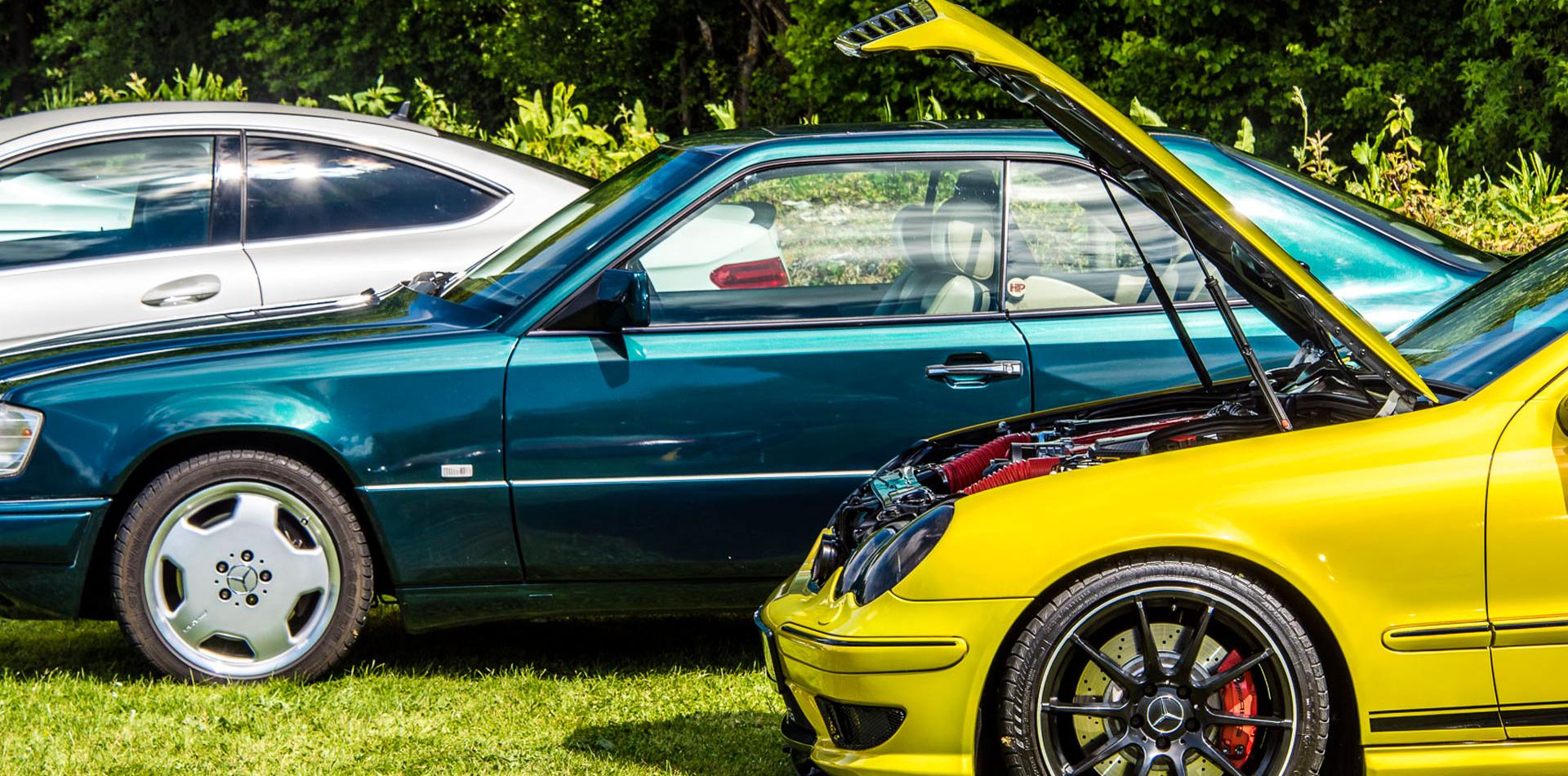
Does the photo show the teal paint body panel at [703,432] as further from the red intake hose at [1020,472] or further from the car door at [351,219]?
the car door at [351,219]

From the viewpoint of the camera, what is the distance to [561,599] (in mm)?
4832

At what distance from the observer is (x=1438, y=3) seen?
17750 mm

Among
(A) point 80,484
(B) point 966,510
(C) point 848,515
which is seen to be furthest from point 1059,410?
(A) point 80,484

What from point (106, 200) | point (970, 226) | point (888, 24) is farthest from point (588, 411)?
point (106, 200)

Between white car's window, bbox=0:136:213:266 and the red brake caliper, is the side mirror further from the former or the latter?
white car's window, bbox=0:136:213:266

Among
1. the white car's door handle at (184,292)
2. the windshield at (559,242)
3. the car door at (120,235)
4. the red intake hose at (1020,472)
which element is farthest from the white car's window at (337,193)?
the red intake hose at (1020,472)

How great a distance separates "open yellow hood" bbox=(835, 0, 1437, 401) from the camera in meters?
3.45

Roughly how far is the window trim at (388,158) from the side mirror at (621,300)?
2.04 metres

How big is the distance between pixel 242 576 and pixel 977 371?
2.12 meters

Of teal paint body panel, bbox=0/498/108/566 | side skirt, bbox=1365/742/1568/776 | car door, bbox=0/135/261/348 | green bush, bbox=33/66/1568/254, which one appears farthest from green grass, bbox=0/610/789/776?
green bush, bbox=33/66/1568/254

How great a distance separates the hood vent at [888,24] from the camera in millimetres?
3533

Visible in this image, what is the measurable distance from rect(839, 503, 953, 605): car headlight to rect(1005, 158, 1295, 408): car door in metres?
1.31

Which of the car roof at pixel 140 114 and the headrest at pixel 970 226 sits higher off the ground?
the car roof at pixel 140 114

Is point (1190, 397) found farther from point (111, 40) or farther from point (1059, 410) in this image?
point (111, 40)
